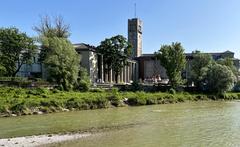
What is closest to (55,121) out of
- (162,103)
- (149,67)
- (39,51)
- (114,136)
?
(114,136)

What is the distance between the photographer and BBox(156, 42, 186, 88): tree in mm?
96363

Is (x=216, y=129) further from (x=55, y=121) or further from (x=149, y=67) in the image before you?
(x=149, y=67)

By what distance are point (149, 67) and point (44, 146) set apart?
130504 mm

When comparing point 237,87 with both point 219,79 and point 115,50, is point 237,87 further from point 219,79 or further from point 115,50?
point 115,50

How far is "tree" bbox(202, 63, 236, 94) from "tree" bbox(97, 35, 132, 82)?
23469 millimetres

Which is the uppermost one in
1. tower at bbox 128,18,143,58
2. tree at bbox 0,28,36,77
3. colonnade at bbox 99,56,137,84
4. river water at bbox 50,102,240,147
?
tower at bbox 128,18,143,58

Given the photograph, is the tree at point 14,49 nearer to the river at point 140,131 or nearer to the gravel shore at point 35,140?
the river at point 140,131

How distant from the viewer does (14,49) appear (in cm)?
8594

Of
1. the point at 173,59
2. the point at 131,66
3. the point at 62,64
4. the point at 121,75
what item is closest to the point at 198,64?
the point at 173,59

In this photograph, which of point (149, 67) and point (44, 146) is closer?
point (44, 146)

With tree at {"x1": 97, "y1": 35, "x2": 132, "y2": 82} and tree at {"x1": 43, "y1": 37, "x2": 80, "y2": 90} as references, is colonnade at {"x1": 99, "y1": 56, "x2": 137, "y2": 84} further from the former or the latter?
tree at {"x1": 43, "y1": 37, "x2": 80, "y2": 90}

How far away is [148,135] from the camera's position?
31.1 m

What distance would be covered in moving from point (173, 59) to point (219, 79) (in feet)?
40.7

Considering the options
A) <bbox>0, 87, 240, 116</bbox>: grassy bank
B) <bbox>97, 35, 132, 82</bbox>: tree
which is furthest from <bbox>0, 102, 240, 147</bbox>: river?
<bbox>97, 35, 132, 82</bbox>: tree
